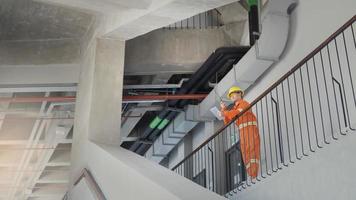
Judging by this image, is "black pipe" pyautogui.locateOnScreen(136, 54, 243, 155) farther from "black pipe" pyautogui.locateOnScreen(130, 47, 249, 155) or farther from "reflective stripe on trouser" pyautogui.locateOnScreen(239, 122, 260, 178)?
"reflective stripe on trouser" pyautogui.locateOnScreen(239, 122, 260, 178)

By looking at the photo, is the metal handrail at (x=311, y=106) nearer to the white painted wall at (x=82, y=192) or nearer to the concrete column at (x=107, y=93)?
the concrete column at (x=107, y=93)

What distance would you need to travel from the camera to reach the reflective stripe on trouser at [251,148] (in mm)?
5992

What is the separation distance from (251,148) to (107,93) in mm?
2217

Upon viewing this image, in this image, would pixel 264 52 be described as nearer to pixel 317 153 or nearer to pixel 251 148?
pixel 251 148

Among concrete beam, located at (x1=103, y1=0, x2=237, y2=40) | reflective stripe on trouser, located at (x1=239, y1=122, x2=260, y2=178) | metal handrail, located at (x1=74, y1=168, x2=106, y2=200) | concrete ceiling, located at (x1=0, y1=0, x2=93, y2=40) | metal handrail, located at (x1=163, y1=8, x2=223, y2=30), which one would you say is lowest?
metal handrail, located at (x1=74, y1=168, x2=106, y2=200)

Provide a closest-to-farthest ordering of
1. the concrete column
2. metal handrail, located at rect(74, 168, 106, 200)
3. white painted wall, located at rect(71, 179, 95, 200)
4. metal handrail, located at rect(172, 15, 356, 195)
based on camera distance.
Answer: metal handrail, located at rect(74, 168, 106, 200) < metal handrail, located at rect(172, 15, 356, 195) < white painted wall, located at rect(71, 179, 95, 200) < the concrete column

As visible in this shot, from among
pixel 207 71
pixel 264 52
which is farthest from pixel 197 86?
pixel 264 52

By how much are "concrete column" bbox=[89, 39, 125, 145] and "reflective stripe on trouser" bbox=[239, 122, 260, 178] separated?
70.1 inches

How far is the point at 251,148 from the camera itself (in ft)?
20.0

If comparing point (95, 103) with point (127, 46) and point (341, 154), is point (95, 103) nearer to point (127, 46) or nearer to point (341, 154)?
point (127, 46)

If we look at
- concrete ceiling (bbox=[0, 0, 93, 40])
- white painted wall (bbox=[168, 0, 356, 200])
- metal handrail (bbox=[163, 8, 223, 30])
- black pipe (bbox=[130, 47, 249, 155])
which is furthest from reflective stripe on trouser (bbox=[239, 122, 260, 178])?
metal handrail (bbox=[163, 8, 223, 30])

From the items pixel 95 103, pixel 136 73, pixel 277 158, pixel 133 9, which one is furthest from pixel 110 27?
pixel 277 158

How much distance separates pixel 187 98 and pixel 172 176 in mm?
4567

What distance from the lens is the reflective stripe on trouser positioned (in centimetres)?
599
